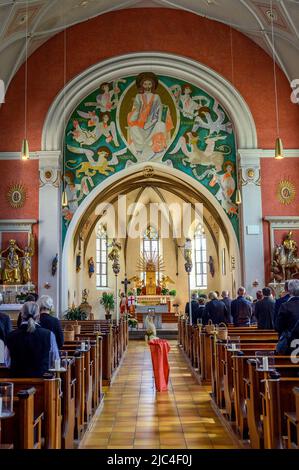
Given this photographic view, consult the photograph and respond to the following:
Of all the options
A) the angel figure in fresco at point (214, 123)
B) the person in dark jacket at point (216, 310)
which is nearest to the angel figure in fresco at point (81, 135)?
the angel figure in fresco at point (214, 123)

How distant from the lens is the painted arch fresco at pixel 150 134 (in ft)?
55.6

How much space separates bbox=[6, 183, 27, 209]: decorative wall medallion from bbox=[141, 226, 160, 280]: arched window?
11838mm

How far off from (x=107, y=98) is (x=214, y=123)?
3518 millimetres

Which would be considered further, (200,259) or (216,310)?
(200,259)

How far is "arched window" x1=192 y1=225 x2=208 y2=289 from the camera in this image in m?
25.1

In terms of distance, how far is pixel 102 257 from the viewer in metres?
25.3

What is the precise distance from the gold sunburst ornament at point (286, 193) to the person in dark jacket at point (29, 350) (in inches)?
504

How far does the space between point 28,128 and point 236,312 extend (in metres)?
9.56

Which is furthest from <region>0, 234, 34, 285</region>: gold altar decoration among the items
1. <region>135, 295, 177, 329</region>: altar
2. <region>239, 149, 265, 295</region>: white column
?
<region>239, 149, 265, 295</region>: white column

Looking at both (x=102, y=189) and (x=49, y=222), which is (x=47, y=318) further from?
(x=102, y=189)

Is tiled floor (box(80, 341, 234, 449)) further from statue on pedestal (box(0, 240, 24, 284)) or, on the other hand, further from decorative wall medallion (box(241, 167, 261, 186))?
decorative wall medallion (box(241, 167, 261, 186))

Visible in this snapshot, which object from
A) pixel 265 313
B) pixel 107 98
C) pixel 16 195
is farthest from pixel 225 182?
pixel 265 313

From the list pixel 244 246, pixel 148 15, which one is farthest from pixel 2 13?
pixel 244 246

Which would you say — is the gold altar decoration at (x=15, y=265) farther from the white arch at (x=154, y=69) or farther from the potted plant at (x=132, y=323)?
the potted plant at (x=132, y=323)
